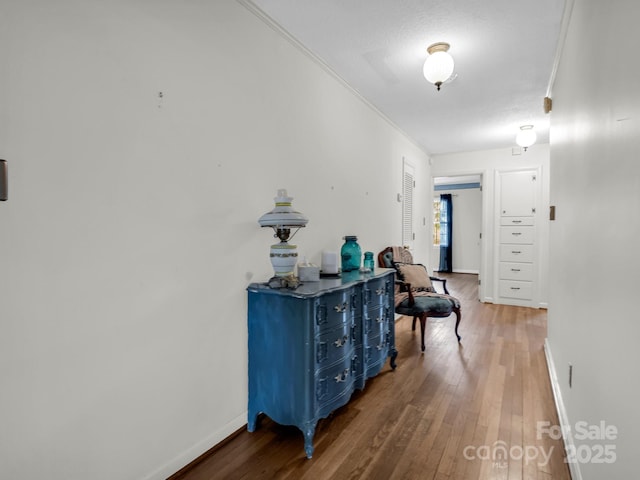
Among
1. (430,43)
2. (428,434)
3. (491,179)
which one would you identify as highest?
(430,43)

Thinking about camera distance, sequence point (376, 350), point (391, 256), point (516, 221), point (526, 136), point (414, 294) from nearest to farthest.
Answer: point (376, 350)
point (414, 294)
point (391, 256)
point (526, 136)
point (516, 221)

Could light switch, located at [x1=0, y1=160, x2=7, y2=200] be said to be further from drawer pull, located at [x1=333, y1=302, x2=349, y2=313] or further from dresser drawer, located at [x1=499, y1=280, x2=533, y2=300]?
dresser drawer, located at [x1=499, y1=280, x2=533, y2=300]

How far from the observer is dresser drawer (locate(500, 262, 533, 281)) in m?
5.38

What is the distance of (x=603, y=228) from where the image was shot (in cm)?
123

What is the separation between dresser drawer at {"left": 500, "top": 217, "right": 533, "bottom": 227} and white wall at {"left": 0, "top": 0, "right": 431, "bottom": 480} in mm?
4523

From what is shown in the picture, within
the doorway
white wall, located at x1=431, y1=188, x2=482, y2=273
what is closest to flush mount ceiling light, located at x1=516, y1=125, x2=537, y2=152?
the doorway

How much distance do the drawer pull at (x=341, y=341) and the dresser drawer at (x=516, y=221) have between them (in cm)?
448

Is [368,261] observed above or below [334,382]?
above

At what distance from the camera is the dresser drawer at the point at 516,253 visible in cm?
538

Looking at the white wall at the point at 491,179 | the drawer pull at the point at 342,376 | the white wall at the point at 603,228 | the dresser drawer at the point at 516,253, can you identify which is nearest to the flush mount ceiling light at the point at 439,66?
the white wall at the point at 603,228

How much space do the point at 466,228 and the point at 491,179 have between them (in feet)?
12.3

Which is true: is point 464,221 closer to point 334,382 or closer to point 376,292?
point 376,292

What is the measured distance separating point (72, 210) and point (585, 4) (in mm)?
2382

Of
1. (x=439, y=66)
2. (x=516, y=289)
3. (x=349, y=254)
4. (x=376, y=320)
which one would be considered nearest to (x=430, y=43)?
(x=439, y=66)
